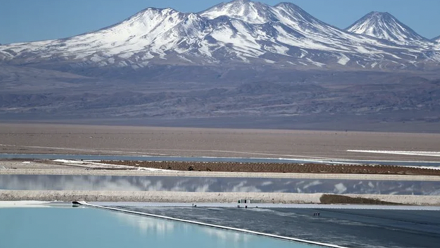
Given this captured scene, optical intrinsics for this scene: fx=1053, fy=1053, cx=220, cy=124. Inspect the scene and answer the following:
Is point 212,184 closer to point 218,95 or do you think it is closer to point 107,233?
point 107,233

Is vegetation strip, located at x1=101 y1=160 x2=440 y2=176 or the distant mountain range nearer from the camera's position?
vegetation strip, located at x1=101 y1=160 x2=440 y2=176

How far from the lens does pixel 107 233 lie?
20234 millimetres

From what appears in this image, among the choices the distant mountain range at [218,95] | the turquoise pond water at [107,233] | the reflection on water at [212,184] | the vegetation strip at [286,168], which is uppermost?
the distant mountain range at [218,95]

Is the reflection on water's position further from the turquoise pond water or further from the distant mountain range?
the distant mountain range

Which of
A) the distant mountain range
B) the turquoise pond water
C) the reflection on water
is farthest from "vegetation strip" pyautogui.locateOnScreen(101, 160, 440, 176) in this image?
the distant mountain range

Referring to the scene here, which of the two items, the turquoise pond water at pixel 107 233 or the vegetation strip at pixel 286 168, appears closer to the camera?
A: the turquoise pond water at pixel 107 233

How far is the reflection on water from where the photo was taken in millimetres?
28423

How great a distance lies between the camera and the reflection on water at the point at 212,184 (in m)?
28.4

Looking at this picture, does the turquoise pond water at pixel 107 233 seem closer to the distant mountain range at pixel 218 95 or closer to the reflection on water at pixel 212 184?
the reflection on water at pixel 212 184

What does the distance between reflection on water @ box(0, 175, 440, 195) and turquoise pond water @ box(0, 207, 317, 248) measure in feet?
17.7

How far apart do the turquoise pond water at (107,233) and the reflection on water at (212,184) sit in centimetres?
540

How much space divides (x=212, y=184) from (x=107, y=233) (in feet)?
35.0

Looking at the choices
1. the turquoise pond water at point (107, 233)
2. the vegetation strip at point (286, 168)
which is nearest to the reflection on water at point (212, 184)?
the vegetation strip at point (286, 168)

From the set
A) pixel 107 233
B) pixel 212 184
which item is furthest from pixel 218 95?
pixel 107 233
